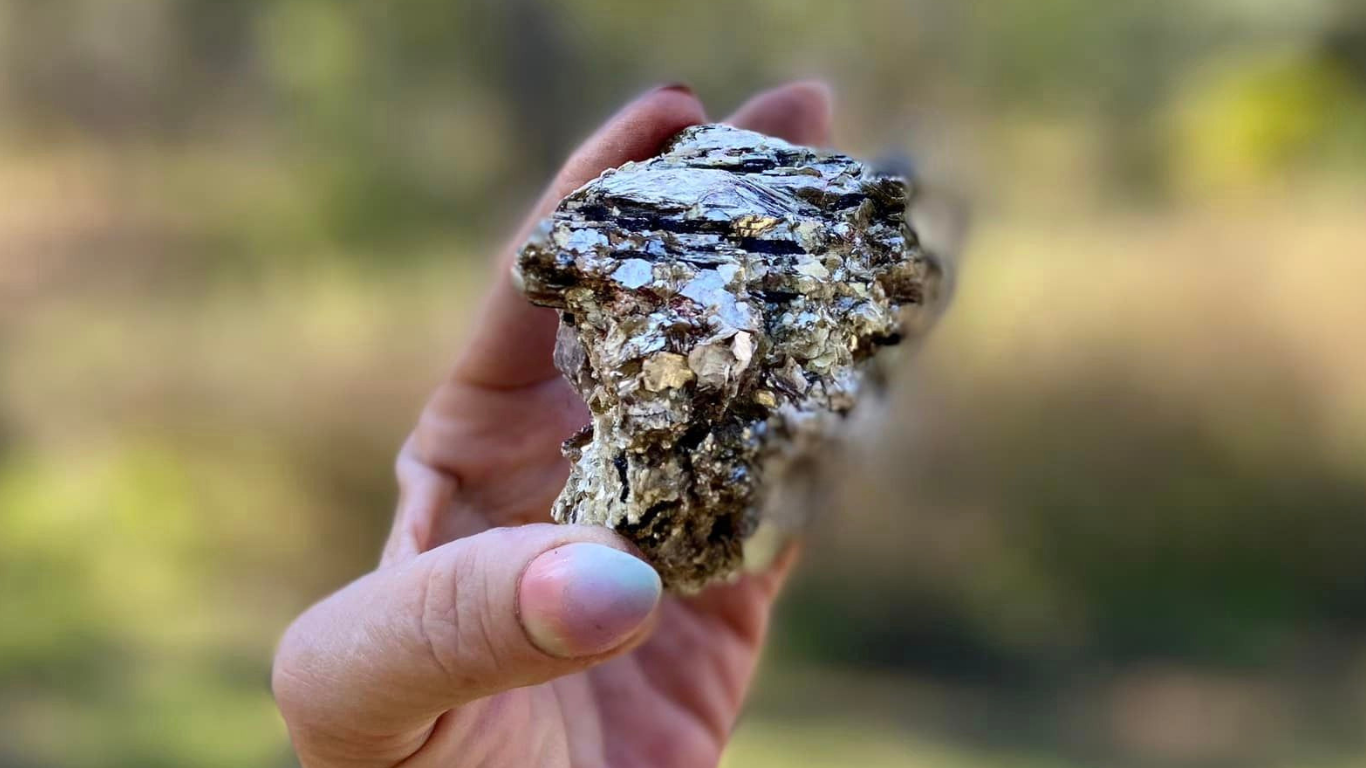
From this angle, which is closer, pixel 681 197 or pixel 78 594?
pixel 681 197

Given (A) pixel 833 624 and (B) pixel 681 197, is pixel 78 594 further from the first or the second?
(B) pixel 681 197

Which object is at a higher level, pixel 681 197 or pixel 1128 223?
pixel 1128 223

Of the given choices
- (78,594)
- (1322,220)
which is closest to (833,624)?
(1322,220)

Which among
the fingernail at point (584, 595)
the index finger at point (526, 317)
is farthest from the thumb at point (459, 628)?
the index finger at point (526, 317)

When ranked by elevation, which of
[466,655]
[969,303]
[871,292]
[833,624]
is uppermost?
[969,303]

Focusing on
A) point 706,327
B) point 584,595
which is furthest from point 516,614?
point 706,327

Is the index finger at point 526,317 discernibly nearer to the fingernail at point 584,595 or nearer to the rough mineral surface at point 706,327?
the rough mineral surface at point 706,327
